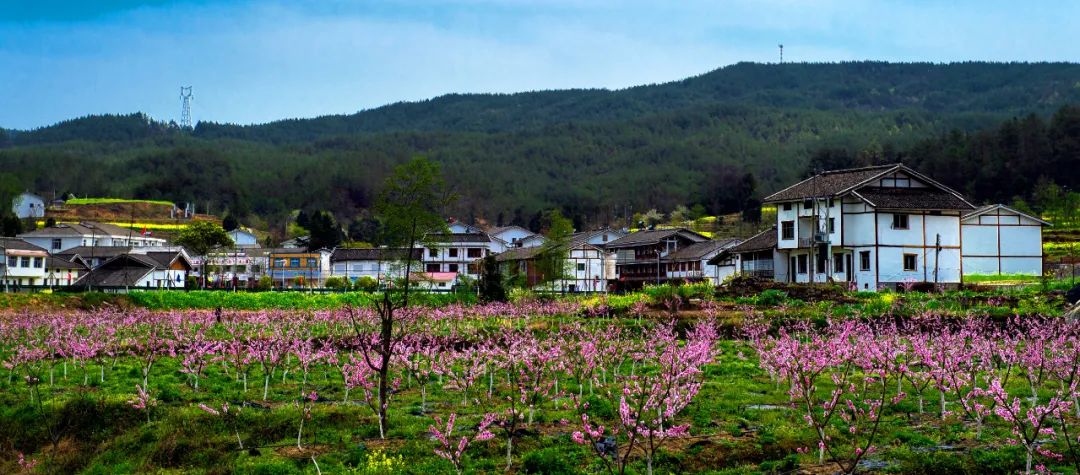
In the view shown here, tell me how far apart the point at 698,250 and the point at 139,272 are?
139 feet

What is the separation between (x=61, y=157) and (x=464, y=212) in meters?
81.1

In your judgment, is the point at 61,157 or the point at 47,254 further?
the point at 61,157

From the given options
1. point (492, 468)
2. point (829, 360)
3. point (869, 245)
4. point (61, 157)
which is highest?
point (61, 157)

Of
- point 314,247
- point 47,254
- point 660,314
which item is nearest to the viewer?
point 660,314

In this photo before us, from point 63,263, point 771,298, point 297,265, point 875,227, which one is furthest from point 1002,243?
point 63,263

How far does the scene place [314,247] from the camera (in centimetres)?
11144

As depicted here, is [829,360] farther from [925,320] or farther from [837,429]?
[925,320]

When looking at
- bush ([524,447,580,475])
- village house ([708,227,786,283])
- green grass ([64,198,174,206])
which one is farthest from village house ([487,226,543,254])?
bush ([524,447,580,475])

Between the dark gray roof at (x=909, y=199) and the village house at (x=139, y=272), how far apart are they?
43.0m

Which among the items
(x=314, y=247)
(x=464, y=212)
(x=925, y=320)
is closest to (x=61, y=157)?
(x=464, y=212)

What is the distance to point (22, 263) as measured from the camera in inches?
3152

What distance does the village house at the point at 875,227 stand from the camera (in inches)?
1893

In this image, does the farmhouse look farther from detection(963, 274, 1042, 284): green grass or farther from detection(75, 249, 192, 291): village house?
detection(75, 249, 192, 291): village house

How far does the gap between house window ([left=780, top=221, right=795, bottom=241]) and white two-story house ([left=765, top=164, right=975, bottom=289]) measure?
2.62 feet
